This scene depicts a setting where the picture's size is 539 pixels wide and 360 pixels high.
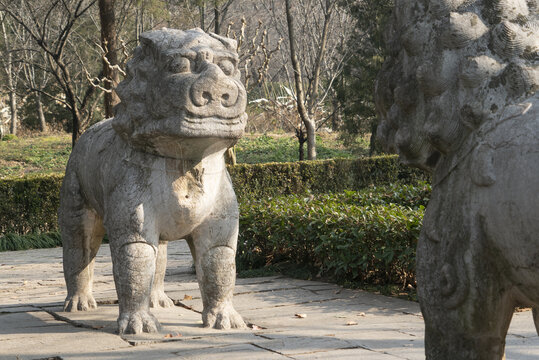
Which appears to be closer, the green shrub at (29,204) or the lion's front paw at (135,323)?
the lion's front paw at (135,323)

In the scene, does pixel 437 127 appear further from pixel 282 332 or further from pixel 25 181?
pixel 25 181

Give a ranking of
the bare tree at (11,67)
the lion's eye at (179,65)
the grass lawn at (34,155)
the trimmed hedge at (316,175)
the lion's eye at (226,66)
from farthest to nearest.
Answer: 1. the bare tree at (11,67)
2. the grass lawn at (34,155)
3. the trimmed hedge at (316,175)
4. the lion's eye at (226,66)
5. the lion's eye at (179,65)

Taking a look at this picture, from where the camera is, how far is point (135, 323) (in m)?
4.71

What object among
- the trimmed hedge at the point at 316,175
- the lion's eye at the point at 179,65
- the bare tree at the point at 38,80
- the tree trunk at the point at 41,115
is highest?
the bare tree at the point at 38,80

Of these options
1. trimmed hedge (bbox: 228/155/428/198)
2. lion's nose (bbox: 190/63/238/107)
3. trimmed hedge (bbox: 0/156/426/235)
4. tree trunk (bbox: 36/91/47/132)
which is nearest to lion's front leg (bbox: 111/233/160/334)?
lion's nose (bbox: 190/63/238/107)

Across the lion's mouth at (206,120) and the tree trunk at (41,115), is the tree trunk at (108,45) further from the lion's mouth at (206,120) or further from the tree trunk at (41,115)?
the tree trunk at (41,115)

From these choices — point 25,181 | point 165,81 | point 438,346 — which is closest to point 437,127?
point 438,346

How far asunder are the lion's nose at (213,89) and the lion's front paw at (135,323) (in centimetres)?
152

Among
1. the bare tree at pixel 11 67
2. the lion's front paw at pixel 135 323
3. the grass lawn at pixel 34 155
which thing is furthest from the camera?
the bare tree at pixel 11 67

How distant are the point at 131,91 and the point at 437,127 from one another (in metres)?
2.97

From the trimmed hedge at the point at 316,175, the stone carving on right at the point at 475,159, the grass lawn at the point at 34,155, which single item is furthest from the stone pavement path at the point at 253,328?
the grass lawn at the point at 34,155

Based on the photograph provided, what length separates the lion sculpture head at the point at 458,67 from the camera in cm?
191

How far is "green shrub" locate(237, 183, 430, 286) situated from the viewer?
638 centimetres

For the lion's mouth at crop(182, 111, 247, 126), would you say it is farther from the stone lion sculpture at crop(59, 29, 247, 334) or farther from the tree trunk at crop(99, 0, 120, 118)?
the tree trunk at crop(99, 0, 120, 118)
